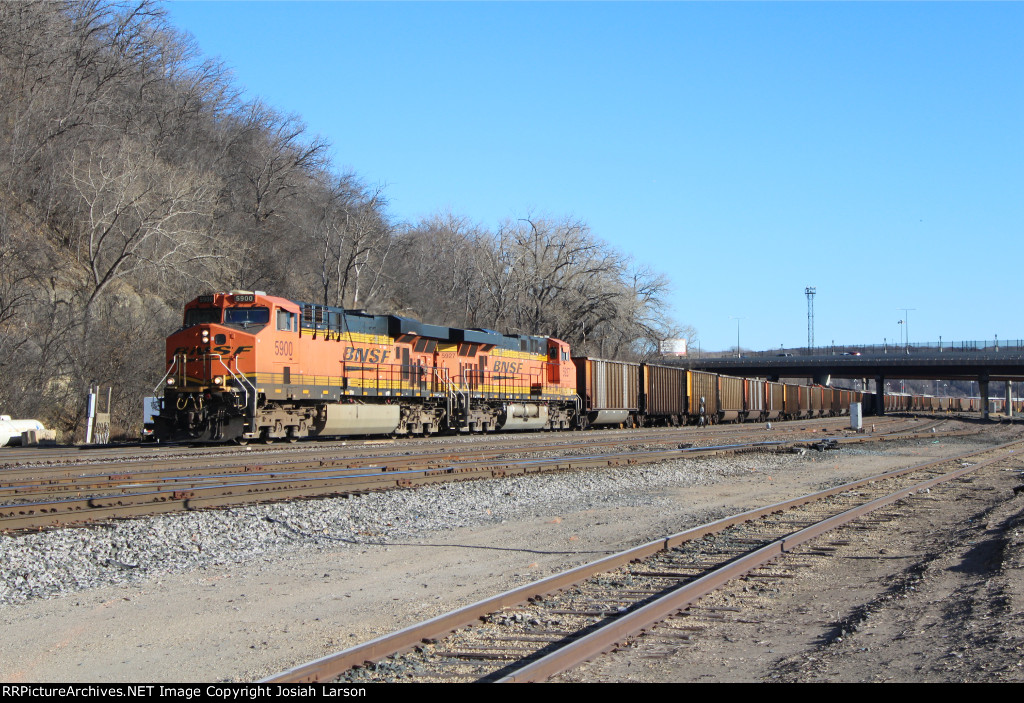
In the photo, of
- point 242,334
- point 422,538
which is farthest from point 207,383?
point 422,538

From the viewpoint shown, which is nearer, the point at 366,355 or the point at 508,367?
the point at 366,355

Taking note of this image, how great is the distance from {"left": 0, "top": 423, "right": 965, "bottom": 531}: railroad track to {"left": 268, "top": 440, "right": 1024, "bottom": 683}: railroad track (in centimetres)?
559

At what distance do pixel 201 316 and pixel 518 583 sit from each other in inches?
637

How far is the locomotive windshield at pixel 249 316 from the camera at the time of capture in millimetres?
21016

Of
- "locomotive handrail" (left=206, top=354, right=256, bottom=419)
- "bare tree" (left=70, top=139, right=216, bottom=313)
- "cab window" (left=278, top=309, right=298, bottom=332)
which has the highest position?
"bare tree" (left=70, top=139, right=216, bottom=313)

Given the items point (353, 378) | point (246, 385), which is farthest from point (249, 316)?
point (353, 378)

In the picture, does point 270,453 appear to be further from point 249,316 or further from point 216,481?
point 216,481

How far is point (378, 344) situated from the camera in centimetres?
2509

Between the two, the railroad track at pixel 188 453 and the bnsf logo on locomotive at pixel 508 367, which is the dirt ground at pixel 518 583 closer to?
the railroad track at pixel 188 453

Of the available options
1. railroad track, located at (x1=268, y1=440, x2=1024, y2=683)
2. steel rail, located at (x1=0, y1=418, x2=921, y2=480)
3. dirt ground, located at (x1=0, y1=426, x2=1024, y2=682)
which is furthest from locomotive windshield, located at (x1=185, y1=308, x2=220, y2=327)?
railroad track, located at (x1=268, y1=440, x2=1024, y2=683)

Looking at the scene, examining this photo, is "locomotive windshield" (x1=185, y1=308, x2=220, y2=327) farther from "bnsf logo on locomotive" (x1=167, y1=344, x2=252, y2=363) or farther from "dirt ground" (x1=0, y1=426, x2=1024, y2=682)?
"dirt ground" (x1=0, y1=426, x2=1024, y2=682)

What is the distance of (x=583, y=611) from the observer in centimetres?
654

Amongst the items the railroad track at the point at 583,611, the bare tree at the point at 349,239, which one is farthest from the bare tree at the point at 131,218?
the railroad track at the point at 583,611

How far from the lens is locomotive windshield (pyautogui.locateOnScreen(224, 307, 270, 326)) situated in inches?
827
